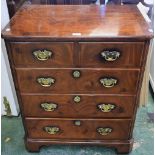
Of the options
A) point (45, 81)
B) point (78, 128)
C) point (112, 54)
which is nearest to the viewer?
point (112, 54)

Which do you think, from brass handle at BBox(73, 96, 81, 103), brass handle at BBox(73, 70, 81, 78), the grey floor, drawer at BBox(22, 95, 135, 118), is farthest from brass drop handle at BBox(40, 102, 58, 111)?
the grey floor

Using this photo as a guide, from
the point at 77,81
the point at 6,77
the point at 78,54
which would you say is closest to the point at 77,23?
the point at 78,54

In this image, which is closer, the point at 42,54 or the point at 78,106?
the point at 42,54

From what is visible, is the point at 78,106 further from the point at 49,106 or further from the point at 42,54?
the point at 42,54

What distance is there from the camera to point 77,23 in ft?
3.77

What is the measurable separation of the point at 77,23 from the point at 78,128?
1.96ft

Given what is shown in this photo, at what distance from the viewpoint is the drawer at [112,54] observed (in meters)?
1.05

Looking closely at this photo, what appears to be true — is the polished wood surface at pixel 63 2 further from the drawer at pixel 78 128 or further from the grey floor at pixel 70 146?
the grey floor at pixel 70 146

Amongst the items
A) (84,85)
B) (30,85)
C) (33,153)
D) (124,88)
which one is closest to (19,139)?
(33,153)

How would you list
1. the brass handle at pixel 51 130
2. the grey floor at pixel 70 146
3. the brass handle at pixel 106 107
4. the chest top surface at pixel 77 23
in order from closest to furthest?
the chest top surface at pixel 77 23 < the brass handle at pixel 106 107 < the brass handle at pixel 51 130 < the grey floor at pixel 70 146

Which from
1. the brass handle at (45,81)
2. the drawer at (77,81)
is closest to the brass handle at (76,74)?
the drawer at (77,81)

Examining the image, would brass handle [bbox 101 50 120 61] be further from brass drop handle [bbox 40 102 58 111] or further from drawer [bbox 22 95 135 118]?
brass drop handle [bbox 40 102 58 111]

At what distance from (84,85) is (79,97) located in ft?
0.28

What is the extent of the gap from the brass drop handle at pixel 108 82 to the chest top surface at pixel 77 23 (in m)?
0.23
